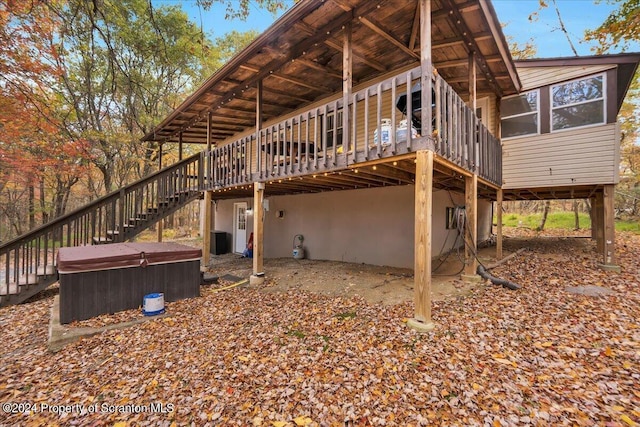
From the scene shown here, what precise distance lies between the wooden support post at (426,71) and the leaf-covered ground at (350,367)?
111 inches

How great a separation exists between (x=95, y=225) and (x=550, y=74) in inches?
506

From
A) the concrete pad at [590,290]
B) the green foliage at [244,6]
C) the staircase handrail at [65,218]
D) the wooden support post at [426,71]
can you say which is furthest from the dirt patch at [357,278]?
the green foliage at [244,6]

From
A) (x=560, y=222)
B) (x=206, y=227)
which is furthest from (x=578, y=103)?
(x=560, y=222)

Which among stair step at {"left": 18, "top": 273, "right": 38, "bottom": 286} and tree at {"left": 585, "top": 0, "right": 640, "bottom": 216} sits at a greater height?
tree at {"left": 585, "top": 0, "right": 640, "bottom": 216}

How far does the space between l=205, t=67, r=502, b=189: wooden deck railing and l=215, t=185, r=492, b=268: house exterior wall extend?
72.5 inches

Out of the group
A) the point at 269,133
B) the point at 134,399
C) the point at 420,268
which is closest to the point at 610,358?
the point at 420,268

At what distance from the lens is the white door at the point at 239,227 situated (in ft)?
39.4

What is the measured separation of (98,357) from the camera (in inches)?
150

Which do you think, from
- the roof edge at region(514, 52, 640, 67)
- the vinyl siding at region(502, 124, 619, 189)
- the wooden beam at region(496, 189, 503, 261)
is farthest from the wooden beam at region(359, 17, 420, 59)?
the wooden beam at region(496, 189, 503, 261)

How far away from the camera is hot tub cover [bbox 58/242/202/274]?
4.58 metres

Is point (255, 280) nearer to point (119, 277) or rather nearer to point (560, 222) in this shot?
point (119, 277)

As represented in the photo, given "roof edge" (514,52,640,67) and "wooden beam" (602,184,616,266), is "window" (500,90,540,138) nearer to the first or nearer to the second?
"roof edge" (514,52,640,67)

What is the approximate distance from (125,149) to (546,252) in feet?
69.0

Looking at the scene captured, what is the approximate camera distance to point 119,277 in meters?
5.09
